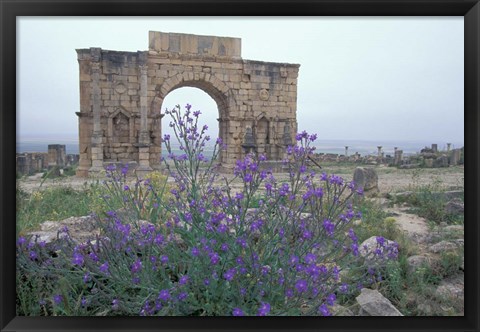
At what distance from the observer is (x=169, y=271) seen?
106 inches

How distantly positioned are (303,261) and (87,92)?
952 centimetres

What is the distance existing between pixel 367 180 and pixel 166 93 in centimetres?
677

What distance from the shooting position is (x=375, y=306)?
95.8 inches

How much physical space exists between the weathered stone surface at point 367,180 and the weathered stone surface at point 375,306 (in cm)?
430

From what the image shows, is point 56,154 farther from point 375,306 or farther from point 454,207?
point 375,306

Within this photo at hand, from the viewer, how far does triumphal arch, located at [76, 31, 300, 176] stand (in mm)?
10297

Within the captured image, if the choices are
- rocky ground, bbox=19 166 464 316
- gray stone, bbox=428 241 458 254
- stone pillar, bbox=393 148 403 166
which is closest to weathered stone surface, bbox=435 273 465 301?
rocky ground, bbox=19 166 464 316

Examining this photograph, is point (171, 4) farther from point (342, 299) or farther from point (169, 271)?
point (342, 299)

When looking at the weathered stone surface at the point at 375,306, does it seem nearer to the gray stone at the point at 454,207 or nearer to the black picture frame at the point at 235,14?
the black picture frame at the point at 235,14

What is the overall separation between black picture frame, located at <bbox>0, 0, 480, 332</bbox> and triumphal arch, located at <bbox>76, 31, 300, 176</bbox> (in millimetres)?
7245

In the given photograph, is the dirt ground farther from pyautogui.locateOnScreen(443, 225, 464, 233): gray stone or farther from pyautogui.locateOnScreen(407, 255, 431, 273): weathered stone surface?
pyautogui.locateOnScreen(407, 255, 431, 273): weathered stone surface

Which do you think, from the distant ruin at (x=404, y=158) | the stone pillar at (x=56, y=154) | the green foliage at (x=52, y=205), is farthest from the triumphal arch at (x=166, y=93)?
the green foliage at (x=52, y=205)
